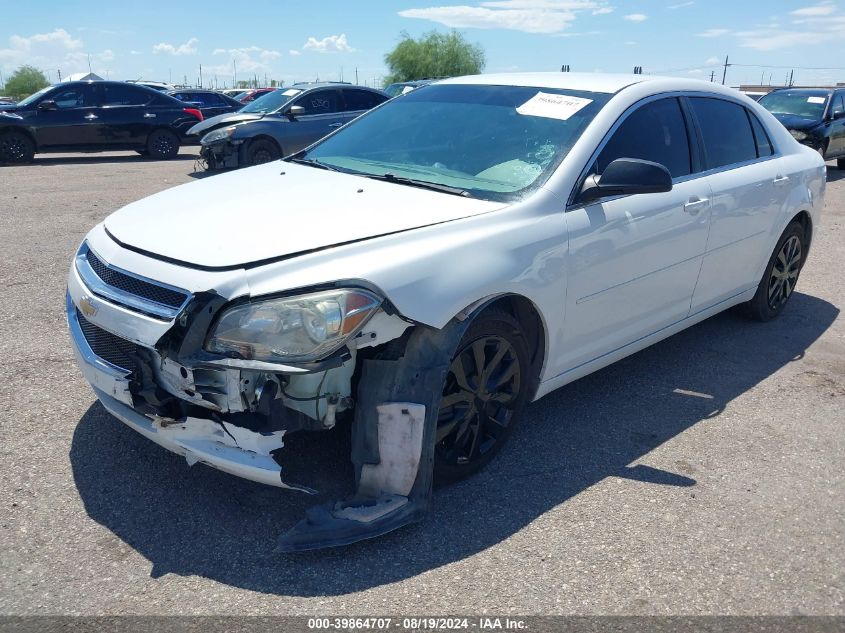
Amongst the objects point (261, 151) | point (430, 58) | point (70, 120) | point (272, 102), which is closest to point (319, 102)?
point (272, 102)

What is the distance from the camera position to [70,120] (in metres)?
14.5

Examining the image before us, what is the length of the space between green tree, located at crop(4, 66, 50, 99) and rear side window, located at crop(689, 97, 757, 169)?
71.9 m

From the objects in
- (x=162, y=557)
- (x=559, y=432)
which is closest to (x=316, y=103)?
(x=559, y=432)

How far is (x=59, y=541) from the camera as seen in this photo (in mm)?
2848

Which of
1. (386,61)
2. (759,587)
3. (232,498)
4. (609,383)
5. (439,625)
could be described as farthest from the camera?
(386,61)

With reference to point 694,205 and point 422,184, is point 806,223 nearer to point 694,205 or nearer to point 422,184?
point 694,205

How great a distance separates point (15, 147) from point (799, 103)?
50.7 feet

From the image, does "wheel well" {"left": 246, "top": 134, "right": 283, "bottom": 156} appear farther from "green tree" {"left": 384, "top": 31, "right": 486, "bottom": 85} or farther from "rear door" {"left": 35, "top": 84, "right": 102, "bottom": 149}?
"green tree" {"left": 384, "top": 31, "right": 486, "bottom": 85}

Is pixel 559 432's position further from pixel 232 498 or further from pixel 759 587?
pixel 232 498

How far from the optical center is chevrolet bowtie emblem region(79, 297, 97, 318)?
118 inches

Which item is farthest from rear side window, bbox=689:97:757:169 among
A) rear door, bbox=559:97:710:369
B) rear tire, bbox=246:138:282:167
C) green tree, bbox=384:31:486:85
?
green tree, bbox=384:31:486:85

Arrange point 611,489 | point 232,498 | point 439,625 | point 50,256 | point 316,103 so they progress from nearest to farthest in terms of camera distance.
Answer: point 439,625, point 232,498, point 611,489, point 50,256, point 316,103

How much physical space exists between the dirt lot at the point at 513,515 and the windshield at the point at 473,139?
919 mm

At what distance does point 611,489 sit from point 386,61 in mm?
56054
